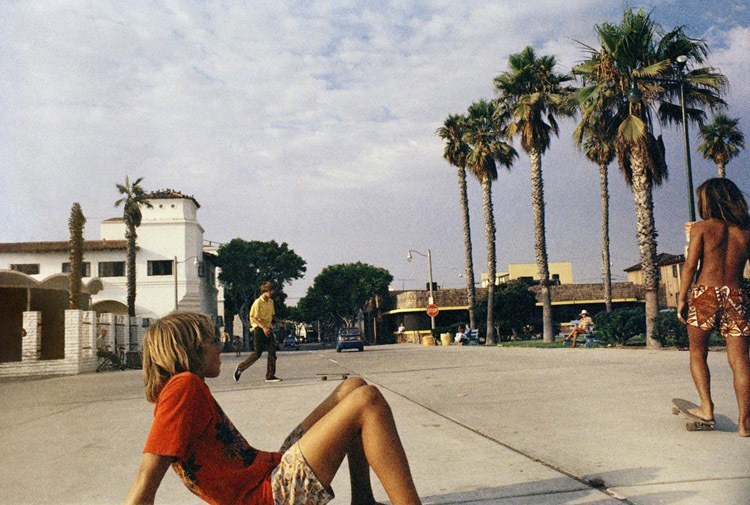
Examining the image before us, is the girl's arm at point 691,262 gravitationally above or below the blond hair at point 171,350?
above

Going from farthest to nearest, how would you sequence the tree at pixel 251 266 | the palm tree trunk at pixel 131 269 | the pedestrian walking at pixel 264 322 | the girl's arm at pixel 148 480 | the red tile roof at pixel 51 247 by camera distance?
the tree at pixel 251 266 → the red tile roof at pixel 51 247 → the palm tree trunk at pixel 131 269 → the pedestrian walking at pixel 264 322 → the girl's arm at pixel 148 480

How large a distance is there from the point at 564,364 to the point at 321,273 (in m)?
58.7

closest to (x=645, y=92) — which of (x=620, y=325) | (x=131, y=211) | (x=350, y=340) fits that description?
(x=620, y=325)

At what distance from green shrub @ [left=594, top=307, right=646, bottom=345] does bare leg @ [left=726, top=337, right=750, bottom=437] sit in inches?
649

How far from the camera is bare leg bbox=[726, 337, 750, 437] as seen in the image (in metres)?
4.50

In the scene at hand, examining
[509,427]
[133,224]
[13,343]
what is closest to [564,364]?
[509,427]

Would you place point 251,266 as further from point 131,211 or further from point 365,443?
point 365,443

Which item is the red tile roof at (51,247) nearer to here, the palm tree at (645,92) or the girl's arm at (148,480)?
the palm tree at (645,92)

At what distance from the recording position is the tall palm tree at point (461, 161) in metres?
39.0

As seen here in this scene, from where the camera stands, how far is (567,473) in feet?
12.7

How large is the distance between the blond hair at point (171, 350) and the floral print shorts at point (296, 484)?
0.50 metres

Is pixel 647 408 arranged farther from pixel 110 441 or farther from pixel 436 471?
pixel 110 441

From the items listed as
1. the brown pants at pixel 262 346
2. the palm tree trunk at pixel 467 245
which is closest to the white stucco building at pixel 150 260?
the palm tree trunk at pixel 467 245

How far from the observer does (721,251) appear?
476 cm
